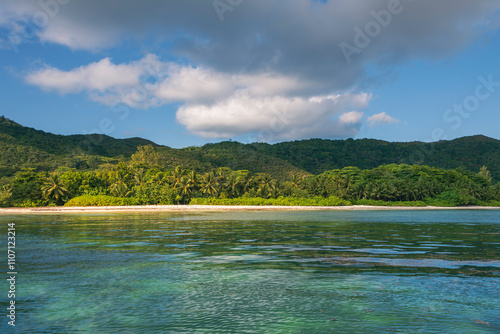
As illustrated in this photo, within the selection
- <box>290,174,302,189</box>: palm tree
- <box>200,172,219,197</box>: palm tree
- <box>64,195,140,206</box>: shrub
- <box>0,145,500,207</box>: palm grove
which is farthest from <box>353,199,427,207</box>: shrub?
<box>64,195,140,206</box>: shrub

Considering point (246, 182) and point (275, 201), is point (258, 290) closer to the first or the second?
point (275, 201)

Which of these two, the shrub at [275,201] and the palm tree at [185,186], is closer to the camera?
the shrub at [275,201]

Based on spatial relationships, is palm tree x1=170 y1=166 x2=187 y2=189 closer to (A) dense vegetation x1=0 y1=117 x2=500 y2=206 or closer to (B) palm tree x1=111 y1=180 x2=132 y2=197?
(A) dense vegetation x1=0 y1=117 x2=500 y2=206

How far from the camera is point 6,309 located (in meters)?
12.0

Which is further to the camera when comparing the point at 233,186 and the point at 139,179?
the point at 139,179

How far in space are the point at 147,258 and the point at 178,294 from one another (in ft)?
28.7

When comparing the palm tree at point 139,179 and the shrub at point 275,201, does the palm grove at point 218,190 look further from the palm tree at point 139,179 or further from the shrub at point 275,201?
the palm tree at point 139,179

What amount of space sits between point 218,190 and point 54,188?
46749 mm

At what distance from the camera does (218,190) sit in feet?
375

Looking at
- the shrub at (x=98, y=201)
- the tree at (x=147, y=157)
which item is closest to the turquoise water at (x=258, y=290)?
the shrub at (x=98, y=201)

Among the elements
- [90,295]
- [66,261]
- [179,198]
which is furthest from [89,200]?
[90,295]

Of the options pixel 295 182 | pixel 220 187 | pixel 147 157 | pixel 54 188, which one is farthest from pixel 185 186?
pixel 147 157

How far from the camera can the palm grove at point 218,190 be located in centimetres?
10600

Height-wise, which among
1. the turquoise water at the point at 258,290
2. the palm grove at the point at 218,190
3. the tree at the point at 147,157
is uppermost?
the tree at the point at 147,157
